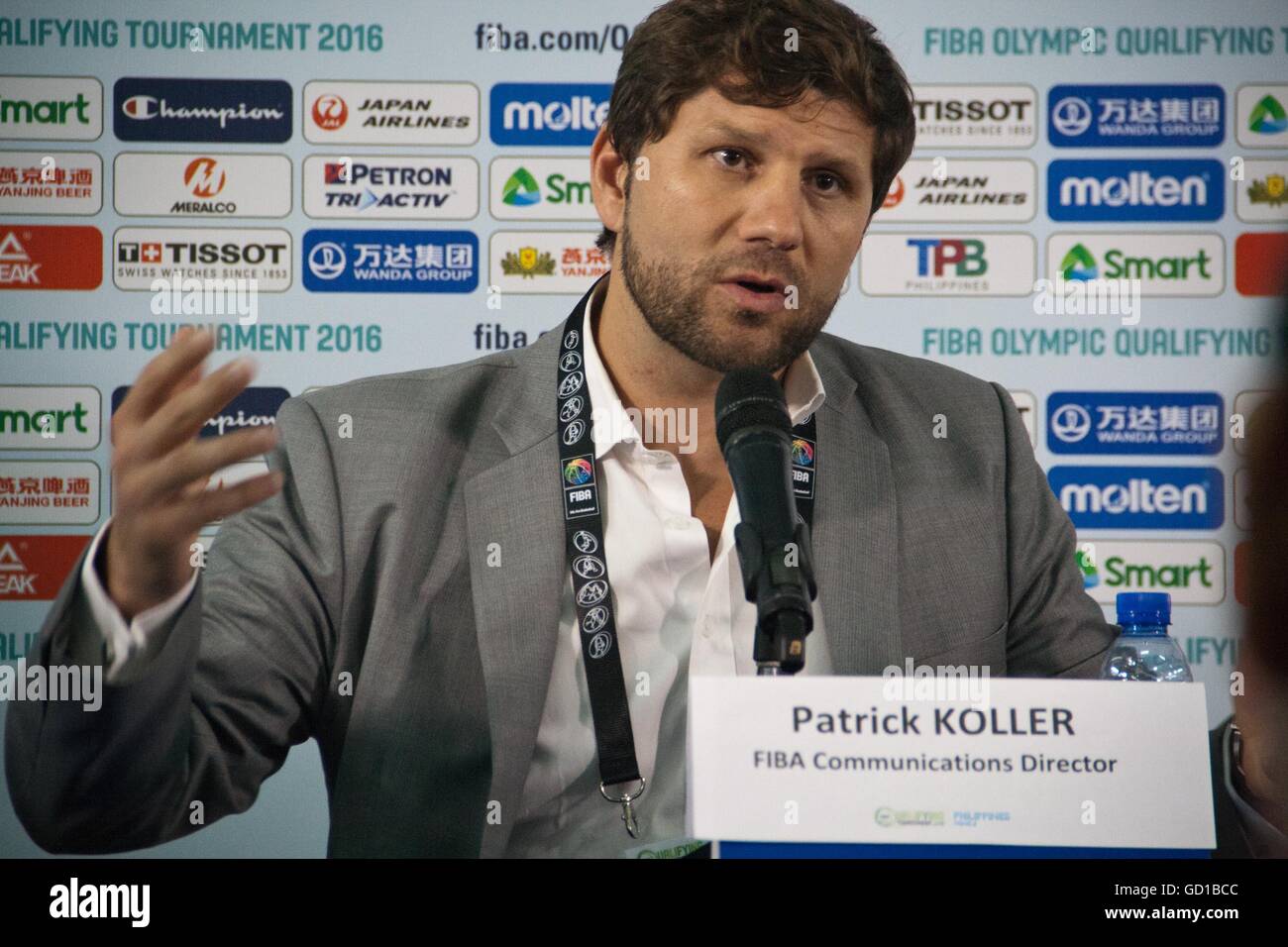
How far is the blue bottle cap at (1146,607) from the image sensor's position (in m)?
1.62

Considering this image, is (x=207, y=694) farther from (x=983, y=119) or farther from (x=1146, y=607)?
(x=983, y=119)

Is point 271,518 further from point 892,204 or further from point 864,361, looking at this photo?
point 892,204

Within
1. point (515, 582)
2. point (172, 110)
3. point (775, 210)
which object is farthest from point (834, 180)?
point (172, 110)

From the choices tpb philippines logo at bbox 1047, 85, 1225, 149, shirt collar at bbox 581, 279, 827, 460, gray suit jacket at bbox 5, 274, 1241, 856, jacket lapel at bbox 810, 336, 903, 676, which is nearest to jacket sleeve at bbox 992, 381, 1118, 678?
gray suit jacket at bbox 5, 274, 1241, 856

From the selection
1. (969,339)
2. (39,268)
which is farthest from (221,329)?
(969,339)

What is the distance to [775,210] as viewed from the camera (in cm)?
189

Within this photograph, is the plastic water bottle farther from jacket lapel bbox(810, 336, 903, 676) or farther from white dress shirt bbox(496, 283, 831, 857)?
white dress shirt bbox(496, 283, 831, 857)

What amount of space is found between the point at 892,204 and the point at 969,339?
0.33m

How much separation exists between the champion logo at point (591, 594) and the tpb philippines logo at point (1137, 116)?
1.58m

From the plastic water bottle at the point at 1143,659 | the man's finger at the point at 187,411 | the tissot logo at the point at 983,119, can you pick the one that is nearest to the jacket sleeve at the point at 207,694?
the man's finger at the point at 187,411

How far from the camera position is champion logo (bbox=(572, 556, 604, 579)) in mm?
1828

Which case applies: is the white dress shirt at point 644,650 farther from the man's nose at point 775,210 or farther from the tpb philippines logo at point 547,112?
the tpb philippines logo at point 547,112

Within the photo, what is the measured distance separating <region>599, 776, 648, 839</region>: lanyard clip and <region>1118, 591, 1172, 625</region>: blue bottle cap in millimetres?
683

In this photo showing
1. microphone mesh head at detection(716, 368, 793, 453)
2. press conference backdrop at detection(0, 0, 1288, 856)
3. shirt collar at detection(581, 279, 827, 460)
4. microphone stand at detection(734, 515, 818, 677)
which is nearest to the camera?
microphone stand at detection(734, 515, 818, 677)
